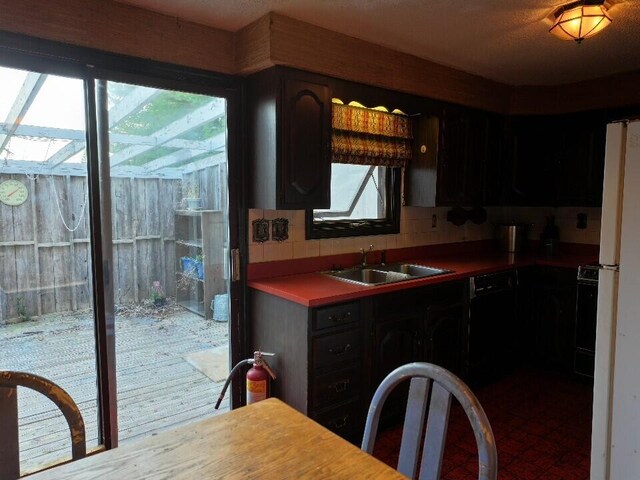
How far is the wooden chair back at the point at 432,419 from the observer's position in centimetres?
101

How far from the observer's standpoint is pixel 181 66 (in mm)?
2373

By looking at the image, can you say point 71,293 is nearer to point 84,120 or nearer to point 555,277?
point 84,120

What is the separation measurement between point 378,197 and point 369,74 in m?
0.97

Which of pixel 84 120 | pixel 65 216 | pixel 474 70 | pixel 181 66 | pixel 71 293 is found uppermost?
pixel 474 70

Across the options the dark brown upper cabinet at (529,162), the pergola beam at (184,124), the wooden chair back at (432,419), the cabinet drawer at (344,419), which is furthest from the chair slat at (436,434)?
the dark brown upper cabinet at (529,162)

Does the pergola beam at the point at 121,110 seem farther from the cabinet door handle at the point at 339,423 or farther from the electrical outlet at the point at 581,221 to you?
the electrical outlet at the point at 581,221

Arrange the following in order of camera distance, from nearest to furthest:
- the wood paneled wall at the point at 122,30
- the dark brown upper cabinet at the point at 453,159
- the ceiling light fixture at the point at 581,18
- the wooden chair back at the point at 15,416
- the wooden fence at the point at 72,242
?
the wooden chair back at the point at 15,416 < the wood paneled wall at the point at 122,30 < the wooden fence at the point at 72,242 < the ceiling light fixture at the point at 581,18 < the dark brown upper cabinet at the point at 453,159

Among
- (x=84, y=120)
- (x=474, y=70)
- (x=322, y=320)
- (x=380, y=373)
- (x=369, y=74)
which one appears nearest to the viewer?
(x=84, y=120)

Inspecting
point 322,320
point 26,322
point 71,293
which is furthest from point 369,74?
point 26,322

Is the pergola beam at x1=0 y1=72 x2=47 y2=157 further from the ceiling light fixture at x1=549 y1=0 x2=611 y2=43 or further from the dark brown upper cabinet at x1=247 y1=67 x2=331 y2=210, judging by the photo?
the ceiling light fixture at x1=549 y1=0 x2=611 y2=43

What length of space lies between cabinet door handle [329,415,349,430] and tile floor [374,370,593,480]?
237 millimetres

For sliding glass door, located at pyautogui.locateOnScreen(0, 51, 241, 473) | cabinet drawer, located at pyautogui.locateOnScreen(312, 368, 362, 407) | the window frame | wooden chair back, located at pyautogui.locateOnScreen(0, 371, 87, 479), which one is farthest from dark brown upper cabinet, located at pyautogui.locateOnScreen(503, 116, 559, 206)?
wooden chair back, located at pyautogui.locateOnScreen(0, 371, 87, 479)

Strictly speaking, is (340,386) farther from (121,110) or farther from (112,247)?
(121,110)

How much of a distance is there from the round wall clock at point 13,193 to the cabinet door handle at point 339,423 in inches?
72.6
